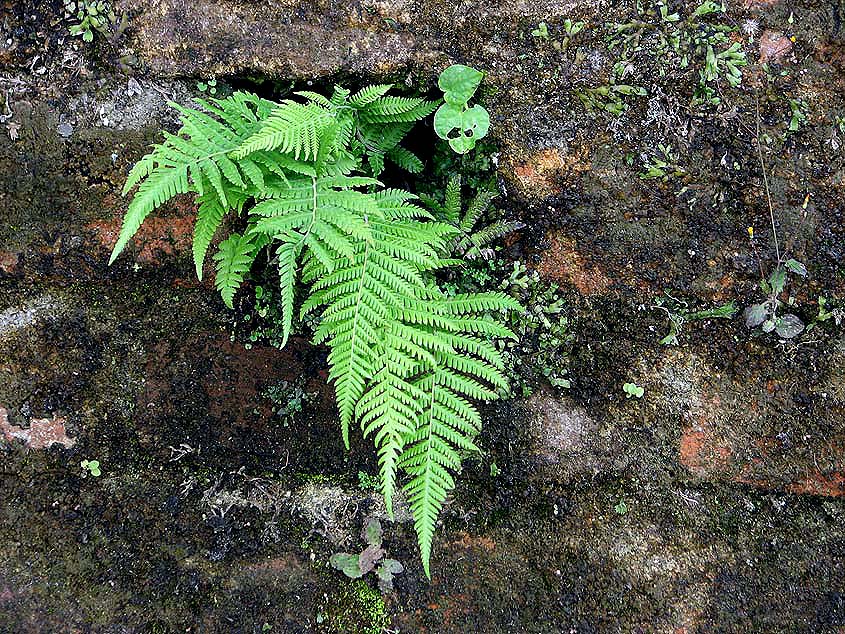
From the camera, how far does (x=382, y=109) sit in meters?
3.51

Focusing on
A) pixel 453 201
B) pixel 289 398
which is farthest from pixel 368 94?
pixel 289 398

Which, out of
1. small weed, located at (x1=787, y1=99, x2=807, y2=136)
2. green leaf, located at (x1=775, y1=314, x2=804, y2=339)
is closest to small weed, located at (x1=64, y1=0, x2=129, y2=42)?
small weed, located at (x1=787, y1=99, x2=807, y2=136)

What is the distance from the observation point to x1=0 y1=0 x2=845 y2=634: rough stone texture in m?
3.54

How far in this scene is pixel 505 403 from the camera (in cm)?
387

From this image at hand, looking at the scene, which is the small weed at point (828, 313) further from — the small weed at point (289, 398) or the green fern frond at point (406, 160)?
the small weed at point (289, 398)

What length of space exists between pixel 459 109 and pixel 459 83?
5.2 inches

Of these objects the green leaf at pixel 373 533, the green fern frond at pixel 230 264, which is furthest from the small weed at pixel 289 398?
the green leaf at pixel 373 533

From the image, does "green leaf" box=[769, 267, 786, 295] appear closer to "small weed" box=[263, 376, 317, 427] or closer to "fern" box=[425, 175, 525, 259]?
"fern" box=[425, 175, 525, 259]

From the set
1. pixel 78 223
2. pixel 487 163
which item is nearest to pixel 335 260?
pixel 487 163

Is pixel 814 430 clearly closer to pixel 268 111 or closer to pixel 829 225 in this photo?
pixel 829 225

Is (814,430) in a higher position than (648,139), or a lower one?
lower

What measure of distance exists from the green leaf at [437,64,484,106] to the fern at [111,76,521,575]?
0.11 m

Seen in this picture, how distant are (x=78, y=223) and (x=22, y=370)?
90 cm

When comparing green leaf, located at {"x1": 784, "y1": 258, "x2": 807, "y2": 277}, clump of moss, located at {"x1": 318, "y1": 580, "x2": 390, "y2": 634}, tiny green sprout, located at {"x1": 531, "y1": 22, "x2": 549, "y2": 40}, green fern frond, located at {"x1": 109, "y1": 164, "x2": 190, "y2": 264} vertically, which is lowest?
clump of moss, located at {"x1": 318, "y1": 580, "x2": 390, "y2": 634}
